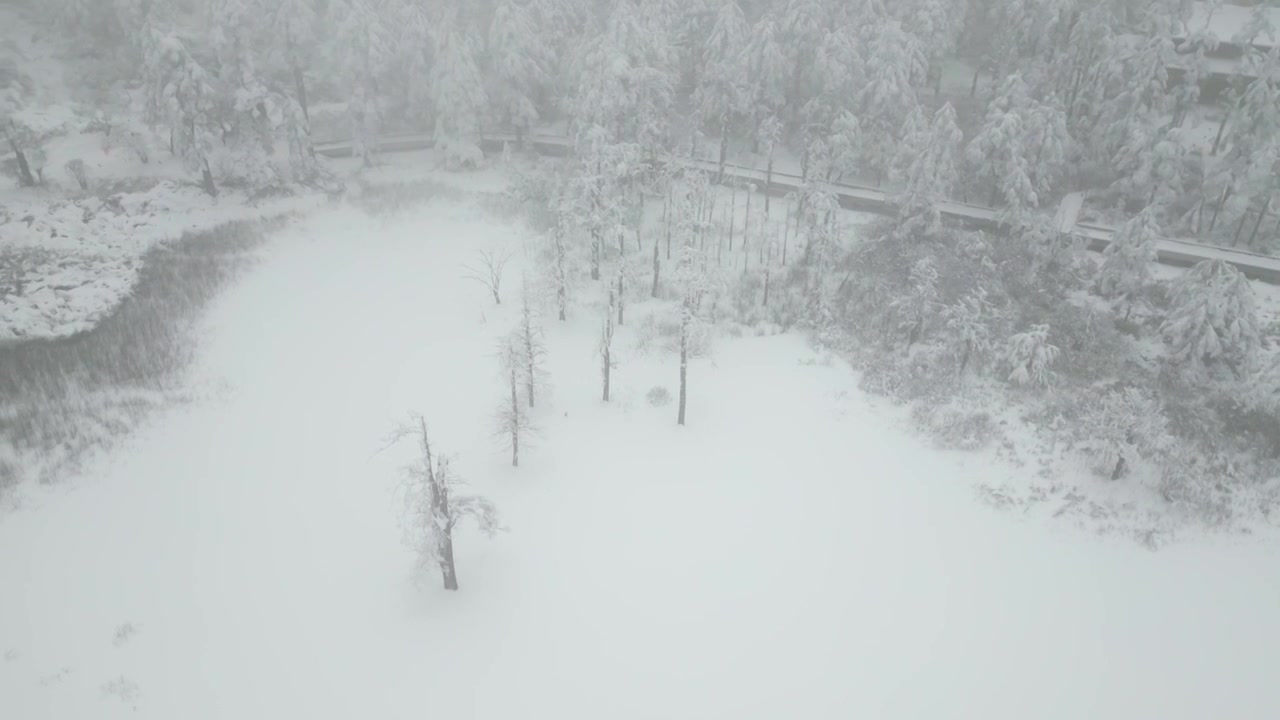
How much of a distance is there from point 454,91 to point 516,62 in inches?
197

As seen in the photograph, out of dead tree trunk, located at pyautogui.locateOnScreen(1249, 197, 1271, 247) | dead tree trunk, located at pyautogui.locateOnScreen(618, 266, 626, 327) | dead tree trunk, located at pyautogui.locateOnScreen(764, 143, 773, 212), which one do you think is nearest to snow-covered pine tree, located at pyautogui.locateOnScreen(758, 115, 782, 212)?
dead tree trunk, located at pyautogui.locateOnScreen(764, 143, 773, 212)

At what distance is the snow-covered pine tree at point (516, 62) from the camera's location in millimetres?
51688

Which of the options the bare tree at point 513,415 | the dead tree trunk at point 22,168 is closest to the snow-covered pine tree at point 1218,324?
the bare tree at point 513,415

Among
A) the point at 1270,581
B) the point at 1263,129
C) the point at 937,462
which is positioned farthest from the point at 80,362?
the point at 1263,129

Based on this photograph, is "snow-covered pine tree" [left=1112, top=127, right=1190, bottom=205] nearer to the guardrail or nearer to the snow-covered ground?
the guardrail

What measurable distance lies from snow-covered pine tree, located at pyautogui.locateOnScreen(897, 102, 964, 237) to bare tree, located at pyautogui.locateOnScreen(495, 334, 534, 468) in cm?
2516

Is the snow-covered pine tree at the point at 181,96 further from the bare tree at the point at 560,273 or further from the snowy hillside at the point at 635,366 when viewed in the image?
the bare tree at the point at 560,273

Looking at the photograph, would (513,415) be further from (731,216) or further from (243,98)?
(243,98)

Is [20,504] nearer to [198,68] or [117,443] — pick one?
[117,443]

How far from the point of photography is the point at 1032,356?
111 feet

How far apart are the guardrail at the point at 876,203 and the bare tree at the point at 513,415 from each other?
2295 cm

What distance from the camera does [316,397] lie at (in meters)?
33.8

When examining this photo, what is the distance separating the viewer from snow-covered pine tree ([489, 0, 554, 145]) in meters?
51.7

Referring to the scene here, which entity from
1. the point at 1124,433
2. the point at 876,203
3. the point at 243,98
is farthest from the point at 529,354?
the point at 243,98
